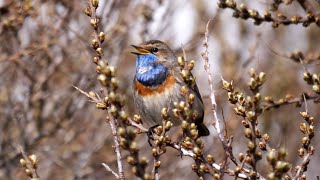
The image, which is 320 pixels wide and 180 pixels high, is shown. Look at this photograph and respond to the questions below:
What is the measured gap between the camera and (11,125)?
25.2 feet

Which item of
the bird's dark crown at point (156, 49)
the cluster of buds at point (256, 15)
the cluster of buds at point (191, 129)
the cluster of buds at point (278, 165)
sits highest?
Answer: the bird's dark crown at point (156, 49)

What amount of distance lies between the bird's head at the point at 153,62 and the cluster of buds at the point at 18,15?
1126mm

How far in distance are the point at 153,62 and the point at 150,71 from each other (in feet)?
0.58

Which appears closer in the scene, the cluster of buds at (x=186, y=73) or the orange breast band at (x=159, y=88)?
the cluster of buds at (x=186, y=73)

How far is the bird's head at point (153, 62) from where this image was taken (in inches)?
239

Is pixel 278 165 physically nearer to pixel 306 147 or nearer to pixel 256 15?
pixel 306 147

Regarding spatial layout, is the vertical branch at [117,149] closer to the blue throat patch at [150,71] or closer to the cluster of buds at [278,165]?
the cluster of buds at [278,165]

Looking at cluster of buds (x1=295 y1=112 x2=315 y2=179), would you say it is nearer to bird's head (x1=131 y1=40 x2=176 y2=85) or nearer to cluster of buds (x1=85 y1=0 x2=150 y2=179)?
cluster of buds (x1=85 y1=0 x2=150 y2=179)

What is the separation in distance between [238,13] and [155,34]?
301 centimetres

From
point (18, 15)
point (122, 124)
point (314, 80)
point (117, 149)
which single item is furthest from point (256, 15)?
point (18, 15)

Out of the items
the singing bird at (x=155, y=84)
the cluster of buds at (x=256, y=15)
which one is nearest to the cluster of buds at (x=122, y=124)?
the cluster of buds at (x=256, y=15)

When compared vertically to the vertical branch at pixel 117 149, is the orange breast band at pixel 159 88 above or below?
above

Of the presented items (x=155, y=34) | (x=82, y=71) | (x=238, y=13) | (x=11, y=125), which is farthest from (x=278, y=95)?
(x=238, y=13)

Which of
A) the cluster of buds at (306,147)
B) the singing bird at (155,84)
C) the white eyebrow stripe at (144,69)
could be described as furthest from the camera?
the white eyebrow stripe at (144,69)
